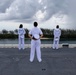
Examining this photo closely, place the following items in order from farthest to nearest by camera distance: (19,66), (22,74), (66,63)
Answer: (66,63), (19,66), (22,74)

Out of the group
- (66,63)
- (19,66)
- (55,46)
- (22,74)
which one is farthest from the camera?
(55,46)

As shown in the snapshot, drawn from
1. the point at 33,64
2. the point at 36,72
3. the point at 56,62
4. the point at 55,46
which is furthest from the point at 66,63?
the point at 55,46

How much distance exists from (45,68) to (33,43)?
179 centimetres

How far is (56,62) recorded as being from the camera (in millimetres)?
15242

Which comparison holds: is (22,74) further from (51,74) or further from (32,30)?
(32,30)

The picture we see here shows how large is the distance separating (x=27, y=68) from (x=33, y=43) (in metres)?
1.76

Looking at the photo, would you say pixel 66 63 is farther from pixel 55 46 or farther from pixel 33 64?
pixel 55 46

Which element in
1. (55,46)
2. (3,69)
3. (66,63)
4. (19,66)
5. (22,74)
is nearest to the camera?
(22,74)

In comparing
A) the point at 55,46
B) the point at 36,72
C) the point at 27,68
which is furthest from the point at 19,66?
the point at 55,46

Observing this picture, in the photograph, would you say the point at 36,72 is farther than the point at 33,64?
No

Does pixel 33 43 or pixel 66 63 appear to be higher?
pixel 33 43

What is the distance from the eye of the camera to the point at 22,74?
11875 mm

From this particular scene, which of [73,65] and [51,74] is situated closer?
[51,74]

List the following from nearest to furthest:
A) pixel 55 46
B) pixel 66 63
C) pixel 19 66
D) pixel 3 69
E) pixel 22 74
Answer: pixel 22 74 < pixel 3 69 < pixel 19 66 < pixel 66 63 < pixel 55 46
